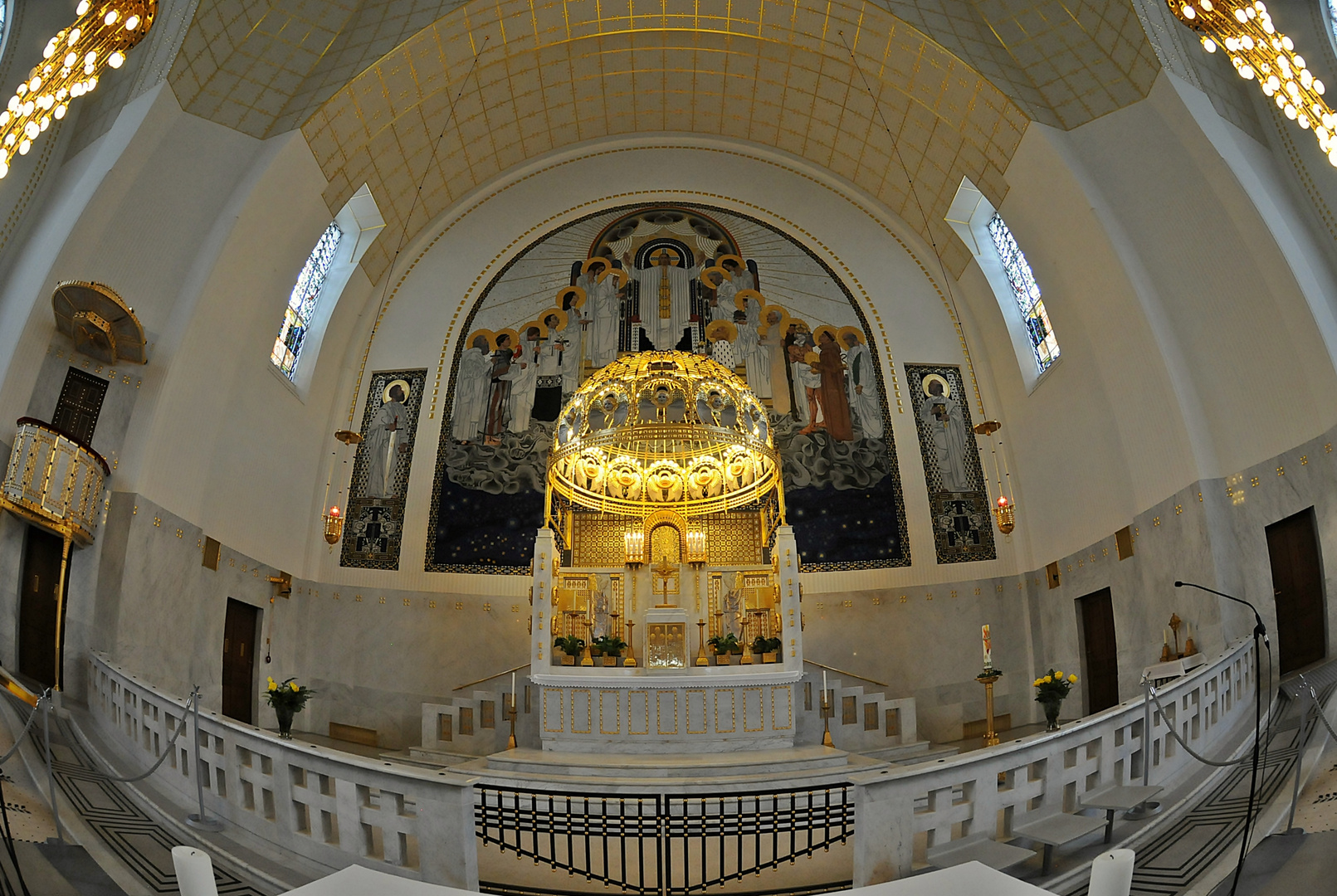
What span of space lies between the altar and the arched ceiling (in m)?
5.07

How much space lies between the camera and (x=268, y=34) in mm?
11484

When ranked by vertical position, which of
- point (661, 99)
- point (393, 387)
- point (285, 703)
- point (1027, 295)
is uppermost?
point (661, 99)

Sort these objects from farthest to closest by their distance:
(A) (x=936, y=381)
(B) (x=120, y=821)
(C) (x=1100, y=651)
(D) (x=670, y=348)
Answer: (D) (x=670, y=348), (A) (x=936, y=381), (C) (x=1100, y=651), (B) (x=120, y=821)

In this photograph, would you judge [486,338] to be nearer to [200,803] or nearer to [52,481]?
[52,481]

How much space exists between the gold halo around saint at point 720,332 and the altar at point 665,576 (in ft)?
5.24

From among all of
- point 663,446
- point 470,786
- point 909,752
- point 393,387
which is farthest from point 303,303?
point 909,752

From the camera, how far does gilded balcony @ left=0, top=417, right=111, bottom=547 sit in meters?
8.42

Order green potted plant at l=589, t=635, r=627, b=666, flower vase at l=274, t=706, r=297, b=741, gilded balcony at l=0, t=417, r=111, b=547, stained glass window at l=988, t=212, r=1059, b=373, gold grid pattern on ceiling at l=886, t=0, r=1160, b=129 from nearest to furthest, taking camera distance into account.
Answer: gilded balcony at l=0, t=417, r=111, b=547 < flower vase at l=274, t=706, r=297, b=741 < gold grid pattern on ceiling at l=886, t=0, r=1160, b=129 < green potted plant at l=589, t=635, r=627, b=666 < stained glass window at l=988, t=212, r=1059, b=373

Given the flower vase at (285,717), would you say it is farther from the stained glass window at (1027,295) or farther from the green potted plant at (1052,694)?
the stained glass window at (1027,295)

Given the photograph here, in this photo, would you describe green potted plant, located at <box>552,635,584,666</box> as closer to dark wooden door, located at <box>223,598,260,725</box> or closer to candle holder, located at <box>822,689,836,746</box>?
candle holder, located at <box>822,689,836,746</box>

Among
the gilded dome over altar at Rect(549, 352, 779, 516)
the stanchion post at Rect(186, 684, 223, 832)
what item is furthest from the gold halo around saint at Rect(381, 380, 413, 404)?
the stanchion post at Rect(186, 684, 223, 832)

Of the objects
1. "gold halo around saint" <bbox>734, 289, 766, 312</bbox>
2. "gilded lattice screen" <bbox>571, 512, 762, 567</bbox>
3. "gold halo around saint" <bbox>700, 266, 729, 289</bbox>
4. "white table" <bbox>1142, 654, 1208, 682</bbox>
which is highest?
"gold halo around saint" <bbox>700, 266, 729, 289</bbox>

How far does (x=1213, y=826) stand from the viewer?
20.2 feet

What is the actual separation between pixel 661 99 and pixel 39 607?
39.9ft
